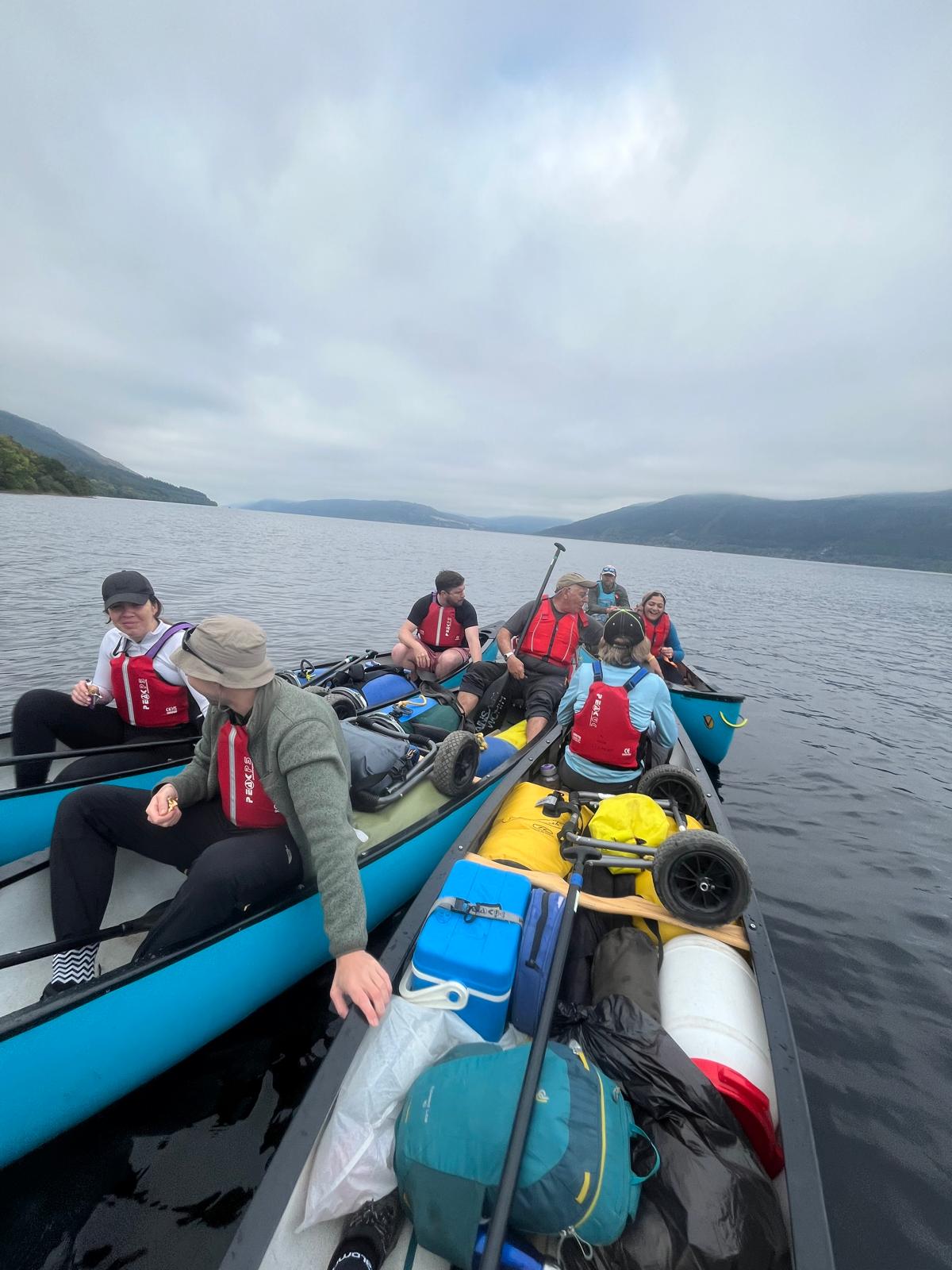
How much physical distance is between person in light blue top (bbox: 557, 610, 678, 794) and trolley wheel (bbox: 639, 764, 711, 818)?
0.20 metres

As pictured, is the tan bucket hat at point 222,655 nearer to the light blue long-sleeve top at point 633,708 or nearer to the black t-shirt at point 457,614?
the light blue long-sleeve top at point 633,708

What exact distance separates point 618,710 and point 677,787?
89 centimetres

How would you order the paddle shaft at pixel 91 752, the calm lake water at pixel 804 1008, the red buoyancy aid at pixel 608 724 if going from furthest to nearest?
the red buoyancy aid at pixel 608 724 → the paddle shaft at pixel 91 752 → the calm lake water at pixel 804 1008

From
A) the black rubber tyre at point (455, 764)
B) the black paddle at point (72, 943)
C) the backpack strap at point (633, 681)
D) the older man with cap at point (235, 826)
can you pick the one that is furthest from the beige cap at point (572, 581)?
the black paddle at point (72, 943)

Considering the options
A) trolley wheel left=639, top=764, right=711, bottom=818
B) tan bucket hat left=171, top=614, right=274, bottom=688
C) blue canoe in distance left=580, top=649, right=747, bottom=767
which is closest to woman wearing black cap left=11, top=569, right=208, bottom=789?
tan bucket hat left=171, top=614, right=274, bottom=688

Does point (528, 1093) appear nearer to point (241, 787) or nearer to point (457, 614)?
point (241, 787)

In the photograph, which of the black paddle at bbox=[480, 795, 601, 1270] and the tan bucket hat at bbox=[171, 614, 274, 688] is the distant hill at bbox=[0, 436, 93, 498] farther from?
the black paddle at bbox=[480, 795, 601, 1270]

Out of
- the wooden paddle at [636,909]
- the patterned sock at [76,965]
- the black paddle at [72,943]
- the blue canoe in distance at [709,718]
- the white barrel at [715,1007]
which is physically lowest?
the blue canoe in distance at [709,718]

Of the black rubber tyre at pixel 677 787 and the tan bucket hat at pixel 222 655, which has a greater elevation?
the tan bucket hat at pixel 222 655

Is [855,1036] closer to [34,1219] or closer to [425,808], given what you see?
[425,808]

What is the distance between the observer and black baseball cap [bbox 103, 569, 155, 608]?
4.18 metres

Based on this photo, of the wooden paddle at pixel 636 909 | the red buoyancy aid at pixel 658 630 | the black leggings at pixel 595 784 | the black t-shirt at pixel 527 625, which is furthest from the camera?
the red buoyancy aid at pixel 658 630

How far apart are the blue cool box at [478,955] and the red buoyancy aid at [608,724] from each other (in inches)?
78.2

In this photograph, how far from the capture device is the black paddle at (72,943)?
106 inches
